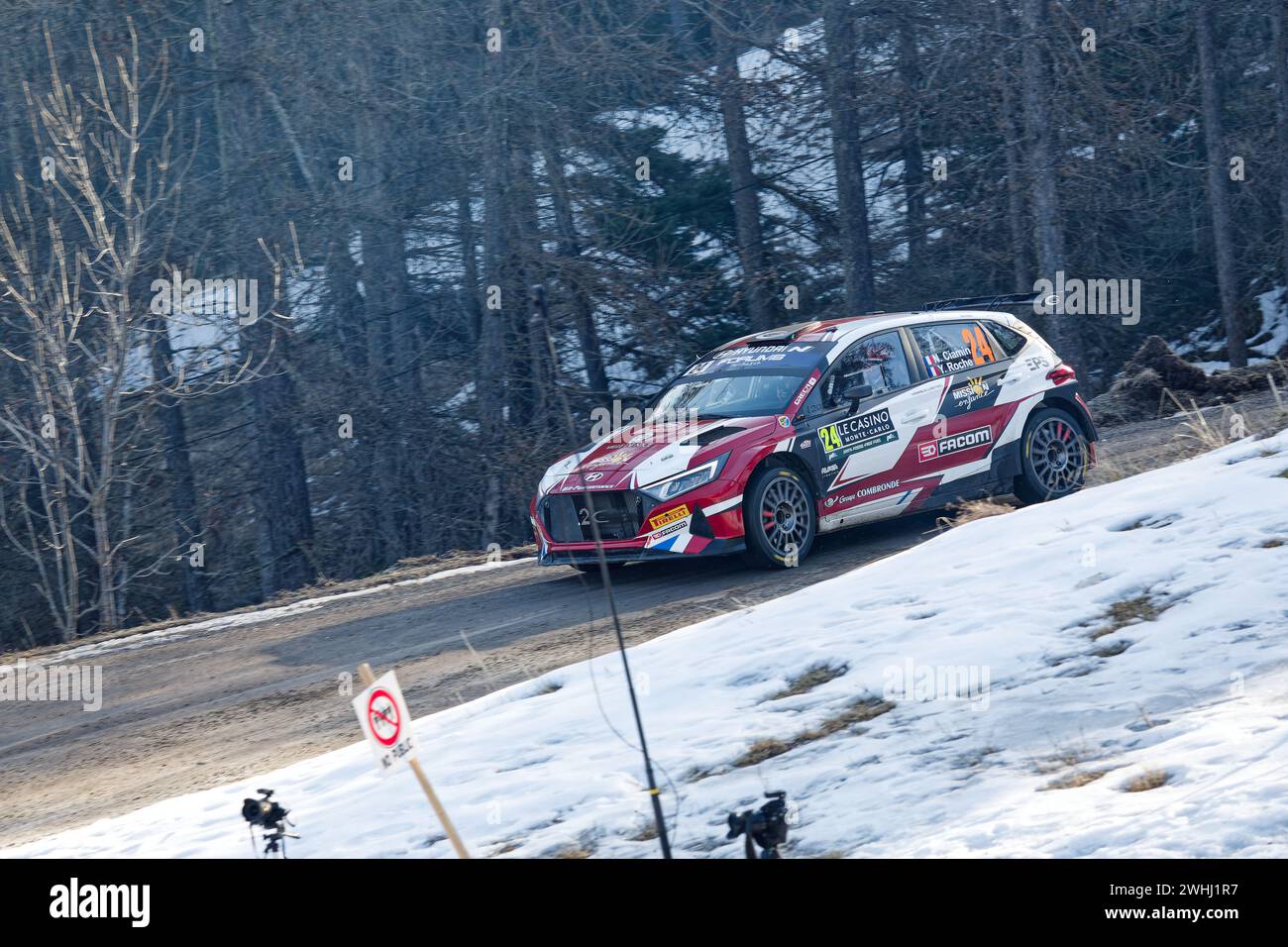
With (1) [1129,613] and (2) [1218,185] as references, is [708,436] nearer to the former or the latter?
(1) [1129,613]

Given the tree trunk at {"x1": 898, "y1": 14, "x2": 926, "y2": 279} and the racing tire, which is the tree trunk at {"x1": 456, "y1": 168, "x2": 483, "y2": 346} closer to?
the tree trunk at {"x1": 898, "y1": 14, "x2": 926, "y2": 279}

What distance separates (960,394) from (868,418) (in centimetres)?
99

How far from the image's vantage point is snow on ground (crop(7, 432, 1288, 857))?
457cm

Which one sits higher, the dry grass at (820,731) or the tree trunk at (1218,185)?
the tree trunk at (1218,185)

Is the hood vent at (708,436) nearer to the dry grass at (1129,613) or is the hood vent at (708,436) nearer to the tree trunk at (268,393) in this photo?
the dry grass at (1129,613)

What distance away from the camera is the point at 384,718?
421cm

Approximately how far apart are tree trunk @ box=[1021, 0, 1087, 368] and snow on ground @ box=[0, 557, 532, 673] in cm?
1118

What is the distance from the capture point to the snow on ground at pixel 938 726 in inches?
180

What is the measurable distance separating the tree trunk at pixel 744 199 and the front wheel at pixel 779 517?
15.5 metres

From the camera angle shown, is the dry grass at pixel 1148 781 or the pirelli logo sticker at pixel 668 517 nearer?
the dry grass at pixel 1148 781

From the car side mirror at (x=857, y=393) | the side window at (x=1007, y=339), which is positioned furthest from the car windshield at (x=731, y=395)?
the side window at (x=1007, y=339)

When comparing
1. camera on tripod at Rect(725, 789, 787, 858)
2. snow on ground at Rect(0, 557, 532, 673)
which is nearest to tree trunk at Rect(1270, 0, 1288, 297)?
snow on ground at Rect(0, 557, 532, 673)
